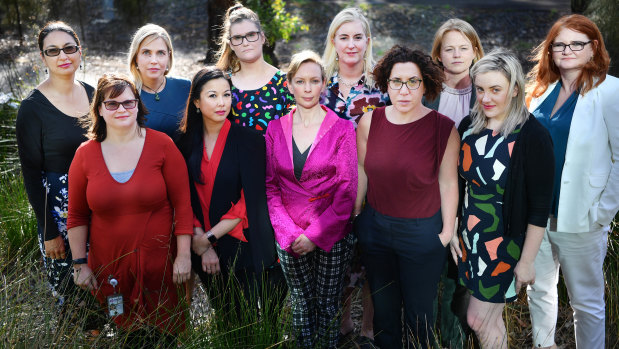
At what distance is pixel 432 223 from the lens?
305 centimetres

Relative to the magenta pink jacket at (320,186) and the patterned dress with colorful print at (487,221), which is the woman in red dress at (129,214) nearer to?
the magenta pink jacket at (320,186)

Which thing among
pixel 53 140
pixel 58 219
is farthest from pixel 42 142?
pixel 58 219

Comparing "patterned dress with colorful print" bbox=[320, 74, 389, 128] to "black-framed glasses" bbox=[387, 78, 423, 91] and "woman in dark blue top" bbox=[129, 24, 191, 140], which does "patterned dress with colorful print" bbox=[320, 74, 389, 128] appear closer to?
"black-framed glasses" bbox=[387, 78, 423, 91]

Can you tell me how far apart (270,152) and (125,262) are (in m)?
1.06

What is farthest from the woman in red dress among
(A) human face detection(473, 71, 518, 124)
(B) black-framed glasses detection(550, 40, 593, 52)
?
(B) black-framed glasses detection(550, 40, 593, 52)

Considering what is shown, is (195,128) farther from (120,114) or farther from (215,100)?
(120,114)

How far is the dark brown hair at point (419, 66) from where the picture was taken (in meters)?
3.03

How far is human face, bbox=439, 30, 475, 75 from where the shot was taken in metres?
3.52

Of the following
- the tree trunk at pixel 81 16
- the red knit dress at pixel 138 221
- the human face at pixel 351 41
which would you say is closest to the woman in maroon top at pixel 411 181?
the human face at pixel 351 41

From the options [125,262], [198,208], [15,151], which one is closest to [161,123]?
[198,208]

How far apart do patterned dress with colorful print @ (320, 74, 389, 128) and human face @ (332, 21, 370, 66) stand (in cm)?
16

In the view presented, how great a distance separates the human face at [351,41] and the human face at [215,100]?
84 cm

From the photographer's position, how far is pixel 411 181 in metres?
3.00

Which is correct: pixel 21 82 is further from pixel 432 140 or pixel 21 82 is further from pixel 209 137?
pixel 432 140
